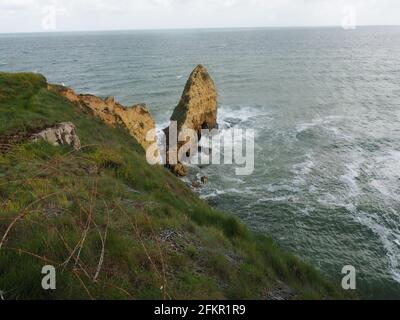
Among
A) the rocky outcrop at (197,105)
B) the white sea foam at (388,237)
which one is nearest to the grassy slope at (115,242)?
the white sea foam at (388,237)

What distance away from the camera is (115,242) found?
6809mm

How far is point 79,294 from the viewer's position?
513cm

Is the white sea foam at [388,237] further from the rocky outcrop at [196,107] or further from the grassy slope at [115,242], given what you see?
the rocky outcrop at [196,107]

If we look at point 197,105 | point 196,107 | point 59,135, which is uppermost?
point 197,105

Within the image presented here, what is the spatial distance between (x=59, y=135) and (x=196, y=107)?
30335mm

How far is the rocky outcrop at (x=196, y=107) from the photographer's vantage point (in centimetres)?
4262

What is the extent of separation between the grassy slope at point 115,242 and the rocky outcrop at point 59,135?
799 millimetres

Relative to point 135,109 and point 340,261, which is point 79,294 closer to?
point 340,261

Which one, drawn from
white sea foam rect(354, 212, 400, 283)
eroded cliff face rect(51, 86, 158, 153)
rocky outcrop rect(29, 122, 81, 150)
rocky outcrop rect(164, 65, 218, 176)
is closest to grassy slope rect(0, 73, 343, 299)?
rocky outcrop rect(29, 122, 81, 150)

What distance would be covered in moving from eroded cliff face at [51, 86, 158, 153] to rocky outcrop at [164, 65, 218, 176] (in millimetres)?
5936

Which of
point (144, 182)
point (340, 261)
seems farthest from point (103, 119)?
point (340, 261)

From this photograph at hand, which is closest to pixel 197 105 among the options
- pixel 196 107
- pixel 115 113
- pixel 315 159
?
pixel 196 107

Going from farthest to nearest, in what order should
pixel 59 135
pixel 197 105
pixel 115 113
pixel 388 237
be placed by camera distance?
pixel 197 105, pixel 115 113, pixel 388 237, pixel 59 135

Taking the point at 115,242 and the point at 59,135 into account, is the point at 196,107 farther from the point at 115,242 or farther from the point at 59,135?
the point at 115,242
